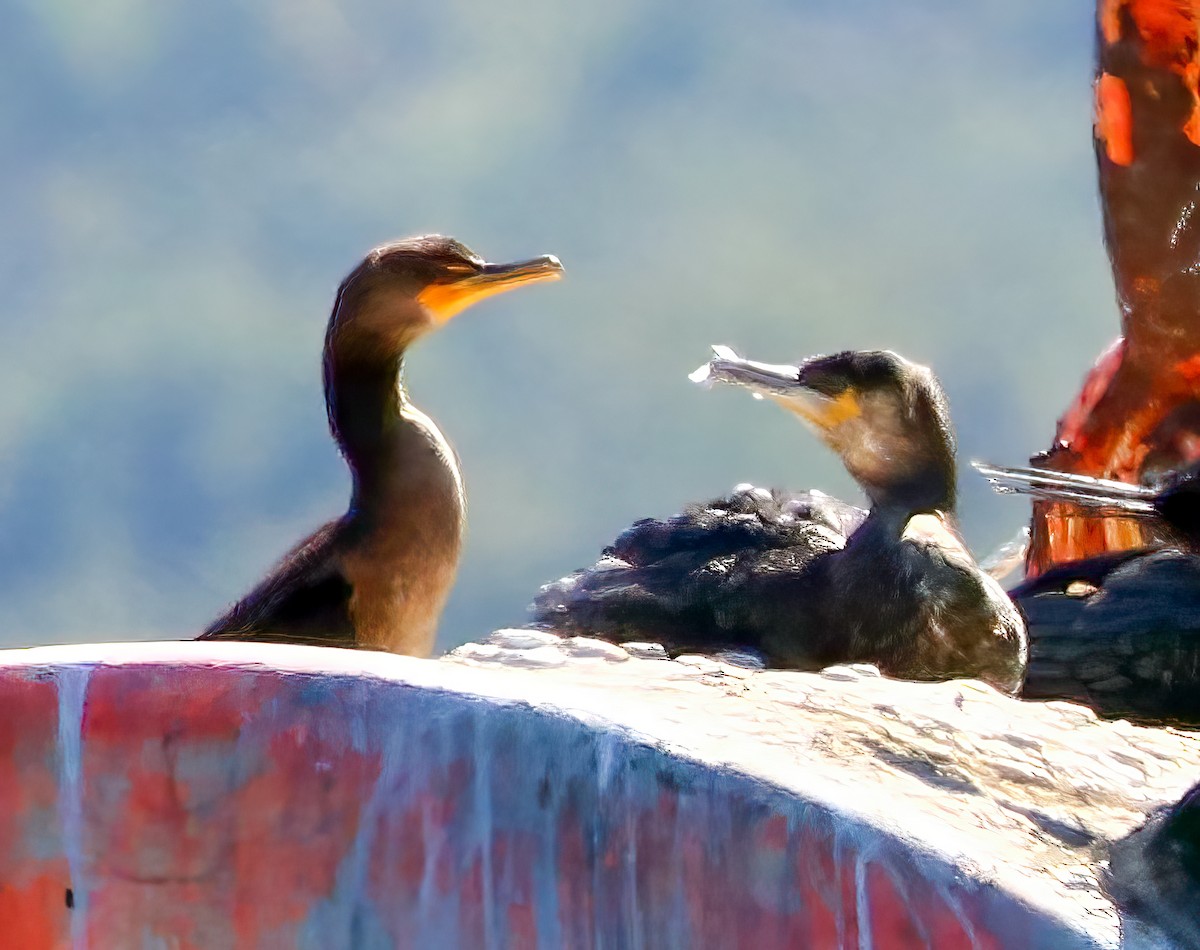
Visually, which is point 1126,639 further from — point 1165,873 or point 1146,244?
point 1165,873

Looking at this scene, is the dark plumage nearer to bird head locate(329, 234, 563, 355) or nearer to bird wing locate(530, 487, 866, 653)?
bird wing locate(530, 487, 866, 653)

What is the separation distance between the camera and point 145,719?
1826 mm

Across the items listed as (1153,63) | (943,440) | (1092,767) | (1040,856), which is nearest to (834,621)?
(943,440)

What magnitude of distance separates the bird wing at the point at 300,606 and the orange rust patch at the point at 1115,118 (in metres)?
3.39

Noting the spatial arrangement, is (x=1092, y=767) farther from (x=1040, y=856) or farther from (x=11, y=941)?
(x=11, y=941)

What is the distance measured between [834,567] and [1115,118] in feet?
8.30

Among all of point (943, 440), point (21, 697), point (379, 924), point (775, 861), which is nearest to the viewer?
point (775, 861)

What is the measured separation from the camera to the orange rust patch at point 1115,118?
19.0 feet

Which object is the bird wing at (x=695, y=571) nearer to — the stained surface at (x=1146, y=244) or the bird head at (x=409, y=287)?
the bird head at (x=409, y=287)

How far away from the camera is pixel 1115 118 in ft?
19.2

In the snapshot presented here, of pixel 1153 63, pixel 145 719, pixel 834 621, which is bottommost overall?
pixel 145 719

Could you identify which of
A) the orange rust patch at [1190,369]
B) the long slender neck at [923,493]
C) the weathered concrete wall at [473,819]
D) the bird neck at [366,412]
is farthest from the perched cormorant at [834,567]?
the weathered concrete wall at [473,819]

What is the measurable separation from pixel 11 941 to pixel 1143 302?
4.83 meters

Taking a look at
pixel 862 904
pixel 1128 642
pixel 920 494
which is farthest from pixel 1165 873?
pixel 920 494
